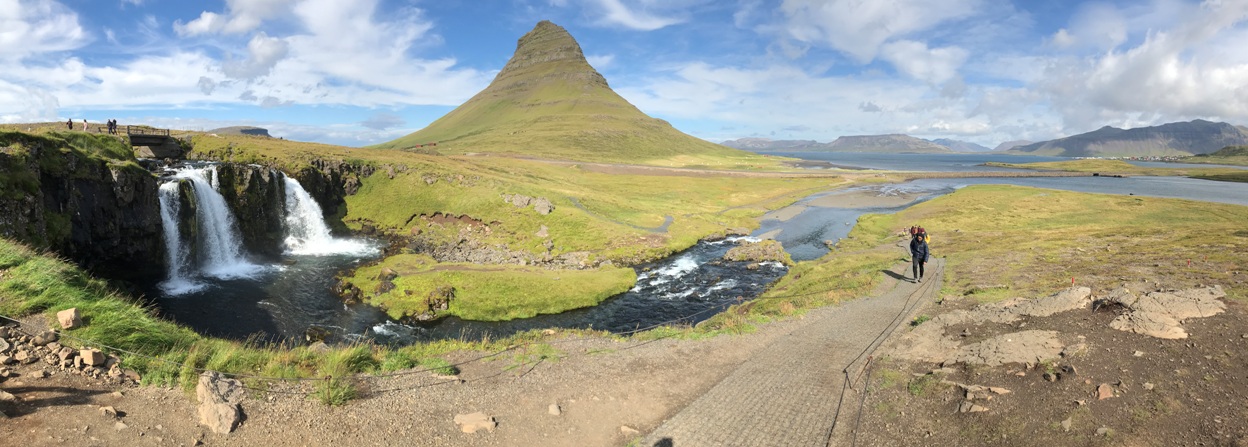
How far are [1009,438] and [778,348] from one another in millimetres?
9207

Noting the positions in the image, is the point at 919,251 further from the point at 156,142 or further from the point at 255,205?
the point at 156,142

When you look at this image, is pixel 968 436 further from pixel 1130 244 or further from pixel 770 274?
pixel 1130 244

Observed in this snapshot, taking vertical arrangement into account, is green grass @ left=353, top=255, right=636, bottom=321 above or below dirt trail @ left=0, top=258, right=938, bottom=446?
below

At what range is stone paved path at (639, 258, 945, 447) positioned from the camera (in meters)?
13.0

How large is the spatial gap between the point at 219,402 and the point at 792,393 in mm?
15478

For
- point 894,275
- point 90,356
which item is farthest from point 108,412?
point 894,275

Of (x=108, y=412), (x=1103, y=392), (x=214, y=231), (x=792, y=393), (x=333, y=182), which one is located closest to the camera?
(x=108, y=412)

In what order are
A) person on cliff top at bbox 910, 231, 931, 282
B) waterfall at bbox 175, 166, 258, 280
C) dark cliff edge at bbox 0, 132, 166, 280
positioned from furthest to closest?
waterfall at bbox 175, 166, 258, 280 < person on cliff top at bbox 910, 231, 931, 282 < dark cliff edge at bbox 0, 132, 166, 280

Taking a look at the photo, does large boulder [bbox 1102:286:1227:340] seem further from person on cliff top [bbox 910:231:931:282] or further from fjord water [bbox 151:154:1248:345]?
fjord water [bbox 151:154:1248:345]

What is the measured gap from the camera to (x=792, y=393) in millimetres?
15461

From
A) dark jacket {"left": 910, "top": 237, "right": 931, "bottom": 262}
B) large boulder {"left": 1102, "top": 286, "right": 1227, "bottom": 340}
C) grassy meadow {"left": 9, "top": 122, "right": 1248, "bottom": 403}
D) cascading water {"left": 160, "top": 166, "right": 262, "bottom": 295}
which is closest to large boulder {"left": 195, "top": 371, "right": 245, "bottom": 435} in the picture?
grassy meadow {"left": 9, "top": 122, "right": 1248, "bottom": 403}

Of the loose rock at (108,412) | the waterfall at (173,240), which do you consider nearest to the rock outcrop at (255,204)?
the waterfall at (173,240)

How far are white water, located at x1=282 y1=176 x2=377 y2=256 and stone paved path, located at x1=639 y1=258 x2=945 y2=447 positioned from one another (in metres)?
43.8

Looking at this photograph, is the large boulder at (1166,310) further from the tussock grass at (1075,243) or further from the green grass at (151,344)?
the green grass at (151,344)
